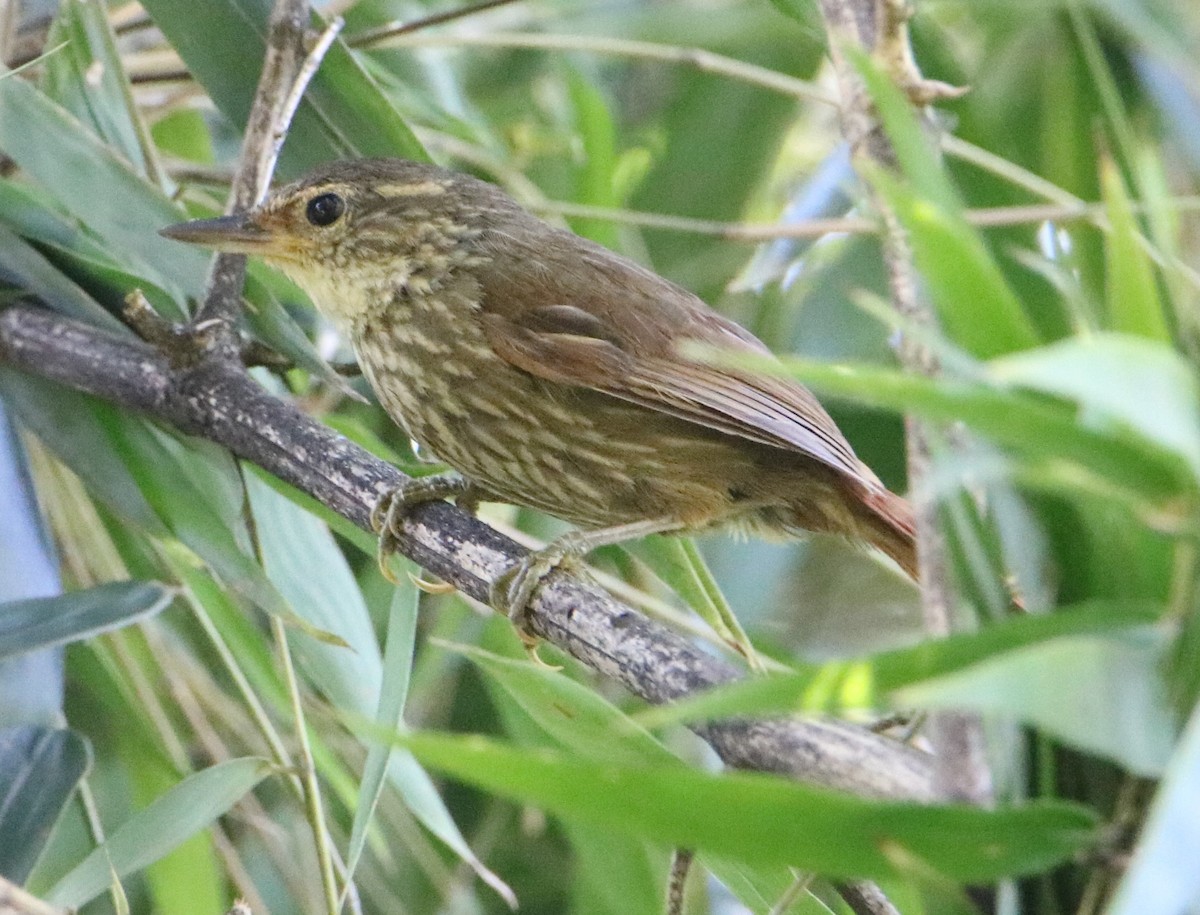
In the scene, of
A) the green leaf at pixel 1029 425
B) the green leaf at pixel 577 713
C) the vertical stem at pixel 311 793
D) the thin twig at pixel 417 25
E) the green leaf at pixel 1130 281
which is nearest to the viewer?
the green leaf at pixel 1029 425

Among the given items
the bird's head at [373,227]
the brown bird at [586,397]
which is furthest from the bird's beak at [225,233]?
the bird's head at [373,227]

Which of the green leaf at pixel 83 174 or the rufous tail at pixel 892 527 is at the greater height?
the green leaf at pixel 83 174

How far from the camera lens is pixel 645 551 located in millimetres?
2689

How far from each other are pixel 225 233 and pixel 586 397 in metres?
0.67

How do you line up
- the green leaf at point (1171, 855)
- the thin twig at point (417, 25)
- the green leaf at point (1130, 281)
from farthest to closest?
the thin twig at point (417, 25), the green leaf at point (1130, 281), the green leaf at point (1171, 855)

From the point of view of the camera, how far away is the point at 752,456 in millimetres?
2752

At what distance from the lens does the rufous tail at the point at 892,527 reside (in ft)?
8.80

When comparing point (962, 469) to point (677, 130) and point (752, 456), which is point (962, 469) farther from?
point (677, 130)

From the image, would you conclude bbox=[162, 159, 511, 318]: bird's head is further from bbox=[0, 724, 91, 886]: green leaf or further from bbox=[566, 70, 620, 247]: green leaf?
bbox=[0, 724, 91, 886]: green leaf

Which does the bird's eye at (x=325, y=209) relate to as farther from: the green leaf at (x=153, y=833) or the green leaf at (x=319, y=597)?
the green leaf at (x=153, y=833)

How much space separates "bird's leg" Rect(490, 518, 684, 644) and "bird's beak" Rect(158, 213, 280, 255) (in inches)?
29.6

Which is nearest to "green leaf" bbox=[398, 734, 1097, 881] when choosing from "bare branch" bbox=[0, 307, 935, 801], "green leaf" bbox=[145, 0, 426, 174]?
"bare branch" bbox=[0, 307, 935, 801]

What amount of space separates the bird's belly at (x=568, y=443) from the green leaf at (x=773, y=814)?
57.8 inches

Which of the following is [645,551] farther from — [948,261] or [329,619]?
[948,261]
